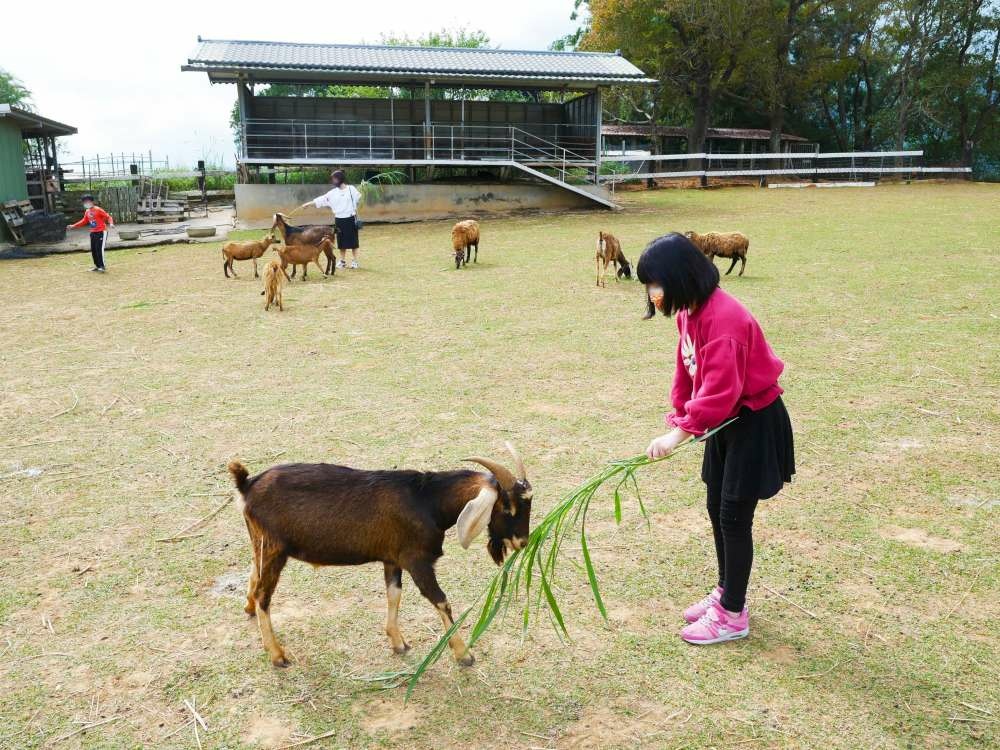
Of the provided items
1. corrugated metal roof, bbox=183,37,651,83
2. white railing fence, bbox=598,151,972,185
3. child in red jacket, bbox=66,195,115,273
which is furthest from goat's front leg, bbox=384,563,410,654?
white railing fence, bbox=598,151,972,185

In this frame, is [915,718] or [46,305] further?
[46,305]

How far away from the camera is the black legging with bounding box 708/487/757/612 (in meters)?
3.42

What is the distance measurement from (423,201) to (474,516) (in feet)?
68.9

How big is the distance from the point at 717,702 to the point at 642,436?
117 inches

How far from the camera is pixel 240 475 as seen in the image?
3.40 metres

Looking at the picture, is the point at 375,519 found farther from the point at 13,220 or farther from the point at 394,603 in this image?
the point at 13,220

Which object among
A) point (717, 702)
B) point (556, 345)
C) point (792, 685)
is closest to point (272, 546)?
point (717, 702)

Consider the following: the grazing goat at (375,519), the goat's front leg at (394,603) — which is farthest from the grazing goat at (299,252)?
the goat's front leg at (394,603)

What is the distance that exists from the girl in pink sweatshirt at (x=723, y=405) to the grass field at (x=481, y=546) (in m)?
0.33

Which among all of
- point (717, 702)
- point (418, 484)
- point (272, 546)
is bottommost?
point (717, 702)

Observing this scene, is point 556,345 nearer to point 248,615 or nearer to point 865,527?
point 865,527

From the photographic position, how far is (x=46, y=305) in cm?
1183

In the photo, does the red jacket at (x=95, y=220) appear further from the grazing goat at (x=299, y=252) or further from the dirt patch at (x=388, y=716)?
the dirt patch at (x=388, y=716)

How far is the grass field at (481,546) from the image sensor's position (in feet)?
10.4
